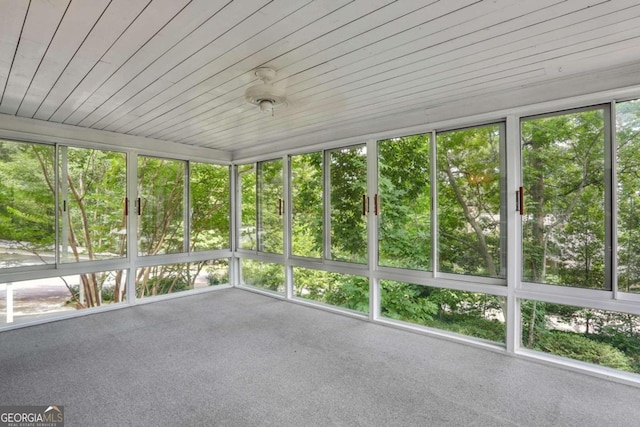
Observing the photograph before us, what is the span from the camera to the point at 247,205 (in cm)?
552

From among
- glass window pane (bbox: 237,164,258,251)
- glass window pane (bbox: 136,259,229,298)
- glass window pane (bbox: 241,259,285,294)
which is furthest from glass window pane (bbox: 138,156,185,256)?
glass window pane (bbox: 241,259,285,294)

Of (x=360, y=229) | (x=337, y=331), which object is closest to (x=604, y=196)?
(x=360, y=229)

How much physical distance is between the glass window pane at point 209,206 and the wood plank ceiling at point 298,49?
215cm

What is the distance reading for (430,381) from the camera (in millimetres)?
2404

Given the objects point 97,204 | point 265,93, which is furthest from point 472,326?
point 97,204

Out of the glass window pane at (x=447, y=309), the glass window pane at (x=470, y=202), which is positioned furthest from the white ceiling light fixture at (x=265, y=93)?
the glass window pane at (x=447, y=309)

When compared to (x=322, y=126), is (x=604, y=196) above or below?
below

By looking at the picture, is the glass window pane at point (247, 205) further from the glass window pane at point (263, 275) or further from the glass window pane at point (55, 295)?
the glass window pane at point (55, 295)

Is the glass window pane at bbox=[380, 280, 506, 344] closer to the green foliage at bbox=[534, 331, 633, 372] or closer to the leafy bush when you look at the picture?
the leafy bush

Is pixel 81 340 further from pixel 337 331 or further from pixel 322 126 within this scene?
pixel 322 126

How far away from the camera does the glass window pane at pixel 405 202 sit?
3.44 m

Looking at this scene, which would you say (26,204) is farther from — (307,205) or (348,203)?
(348,203)

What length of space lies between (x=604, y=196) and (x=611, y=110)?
66cm

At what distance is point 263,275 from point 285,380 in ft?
9.97
